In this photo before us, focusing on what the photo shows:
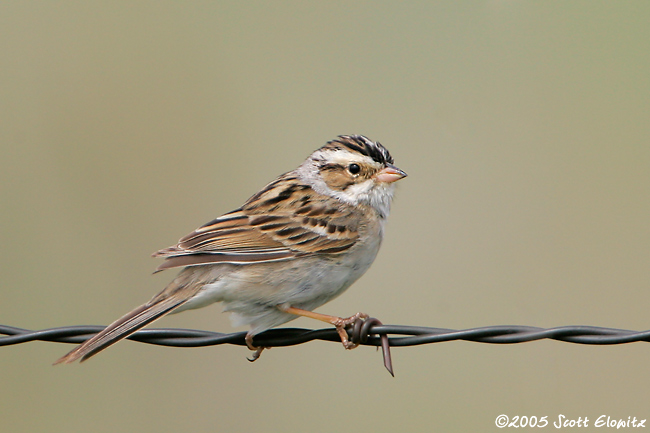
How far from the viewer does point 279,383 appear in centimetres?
818

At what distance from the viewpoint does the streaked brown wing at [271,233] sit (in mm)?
5121

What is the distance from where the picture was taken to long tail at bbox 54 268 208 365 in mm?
4280

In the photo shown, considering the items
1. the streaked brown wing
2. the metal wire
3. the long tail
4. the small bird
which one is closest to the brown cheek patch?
the small bird

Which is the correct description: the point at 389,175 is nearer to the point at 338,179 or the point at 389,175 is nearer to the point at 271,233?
the point at 338,179

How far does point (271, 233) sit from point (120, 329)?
1.43 meters

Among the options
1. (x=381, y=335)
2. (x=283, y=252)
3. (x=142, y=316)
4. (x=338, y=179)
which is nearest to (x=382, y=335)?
(x=381, y=335)

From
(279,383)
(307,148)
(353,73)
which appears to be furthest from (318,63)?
(279,383)

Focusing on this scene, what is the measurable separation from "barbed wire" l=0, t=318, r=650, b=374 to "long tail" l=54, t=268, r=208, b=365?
0.19ft

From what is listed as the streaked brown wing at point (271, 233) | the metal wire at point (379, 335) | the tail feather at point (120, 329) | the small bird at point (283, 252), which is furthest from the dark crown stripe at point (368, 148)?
the tail feather at point (120, 329)

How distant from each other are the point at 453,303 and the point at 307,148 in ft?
8.04

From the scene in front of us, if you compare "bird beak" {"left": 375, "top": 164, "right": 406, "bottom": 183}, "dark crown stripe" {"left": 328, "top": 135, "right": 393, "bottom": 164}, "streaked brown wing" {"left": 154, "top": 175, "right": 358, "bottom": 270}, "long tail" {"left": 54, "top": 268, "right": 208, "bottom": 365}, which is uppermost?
"dark crown stripe" {"left": 328, "top": 135, "right": 393, "bottom": 164}

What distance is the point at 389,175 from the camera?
6.03 metres

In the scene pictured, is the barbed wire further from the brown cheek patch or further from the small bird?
the brown cheek patch

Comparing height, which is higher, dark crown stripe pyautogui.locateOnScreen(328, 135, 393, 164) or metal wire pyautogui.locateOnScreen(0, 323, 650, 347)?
dark crown stripe pyautogui.locateOnScreen(328, 135, 393, 164)
